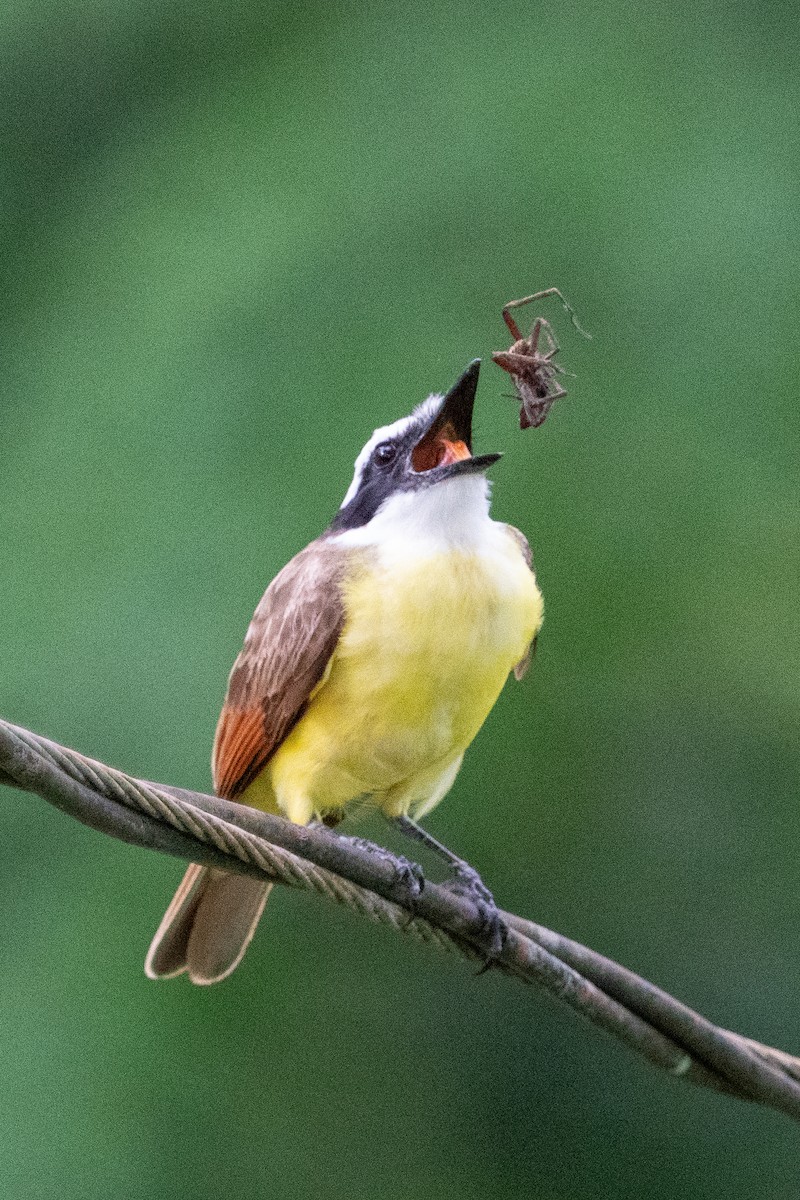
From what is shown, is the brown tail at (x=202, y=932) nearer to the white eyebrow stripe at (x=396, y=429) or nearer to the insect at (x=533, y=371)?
the white eyebrow stripe at (x=396, y=429)

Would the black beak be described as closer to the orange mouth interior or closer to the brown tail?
the orange mouth interior

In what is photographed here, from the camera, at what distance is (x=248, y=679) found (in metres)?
3.38

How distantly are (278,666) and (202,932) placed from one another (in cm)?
61

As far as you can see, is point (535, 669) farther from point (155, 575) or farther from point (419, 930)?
point (419, 930)

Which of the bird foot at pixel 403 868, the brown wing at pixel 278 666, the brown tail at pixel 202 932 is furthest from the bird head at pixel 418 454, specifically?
the brown tail at pixel 202 932

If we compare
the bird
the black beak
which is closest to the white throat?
the bird

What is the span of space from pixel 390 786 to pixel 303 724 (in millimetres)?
236

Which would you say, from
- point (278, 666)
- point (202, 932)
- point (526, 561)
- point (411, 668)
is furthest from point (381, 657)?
point (202, 932)

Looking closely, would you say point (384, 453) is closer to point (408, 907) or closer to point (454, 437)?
point (454, 437)

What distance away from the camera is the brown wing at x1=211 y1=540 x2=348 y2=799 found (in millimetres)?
3240

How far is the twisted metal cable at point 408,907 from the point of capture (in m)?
2.10

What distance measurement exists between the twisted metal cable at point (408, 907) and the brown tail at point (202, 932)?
2.34ft

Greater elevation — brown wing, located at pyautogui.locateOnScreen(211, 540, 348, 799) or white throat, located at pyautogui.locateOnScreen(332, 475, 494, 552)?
white throat, located at pyautogui.locateOnScreen(332, 475, 494, 552)

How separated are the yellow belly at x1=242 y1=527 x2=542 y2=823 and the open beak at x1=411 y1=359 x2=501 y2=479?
0.19m
